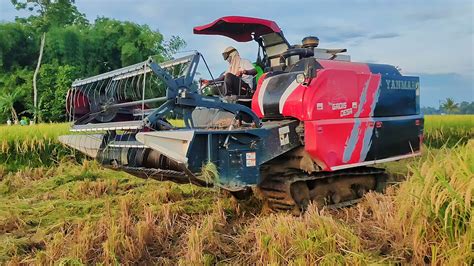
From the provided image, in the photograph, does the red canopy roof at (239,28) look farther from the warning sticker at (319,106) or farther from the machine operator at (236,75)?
the warning sticker at (319,106)

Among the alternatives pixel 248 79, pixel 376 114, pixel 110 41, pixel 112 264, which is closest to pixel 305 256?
pixel 112 264

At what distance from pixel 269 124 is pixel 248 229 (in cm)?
125

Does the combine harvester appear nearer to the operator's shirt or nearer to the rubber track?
the rubber track

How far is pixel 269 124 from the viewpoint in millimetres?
4551

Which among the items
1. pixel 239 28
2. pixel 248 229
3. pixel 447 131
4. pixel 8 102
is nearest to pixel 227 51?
pixel 239 28

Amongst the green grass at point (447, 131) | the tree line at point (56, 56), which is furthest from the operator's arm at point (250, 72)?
the tree line at point (56, 56)

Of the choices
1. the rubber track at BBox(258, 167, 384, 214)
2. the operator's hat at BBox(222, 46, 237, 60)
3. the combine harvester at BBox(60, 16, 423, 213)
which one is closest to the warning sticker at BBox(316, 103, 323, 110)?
the combine harvester at BBox(60, 16, 423, 213)

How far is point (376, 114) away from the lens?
498 centimetres

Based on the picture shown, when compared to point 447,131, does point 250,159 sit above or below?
above

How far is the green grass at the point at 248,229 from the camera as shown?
2852 millimetres

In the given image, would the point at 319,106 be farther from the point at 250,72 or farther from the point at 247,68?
the point at 247,68

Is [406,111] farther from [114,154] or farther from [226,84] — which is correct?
[114,154]

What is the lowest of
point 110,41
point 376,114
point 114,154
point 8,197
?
point 8,197

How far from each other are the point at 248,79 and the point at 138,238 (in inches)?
105
